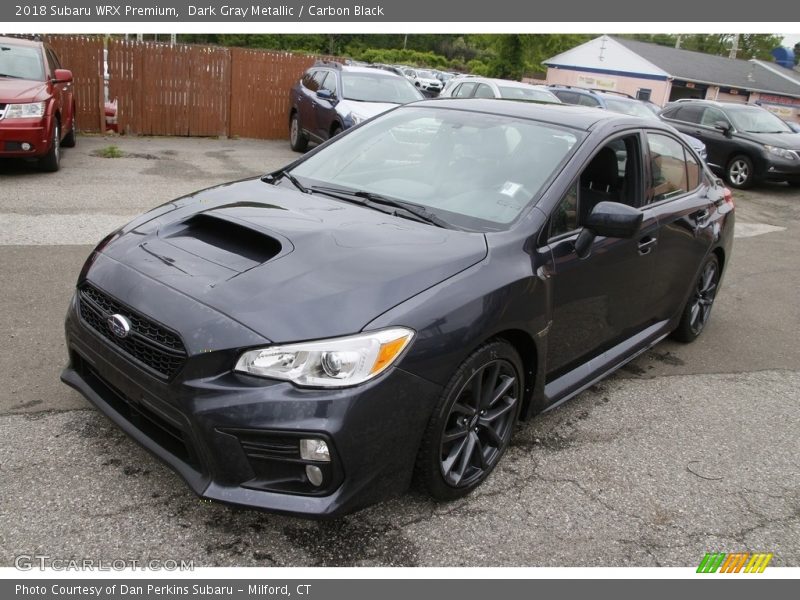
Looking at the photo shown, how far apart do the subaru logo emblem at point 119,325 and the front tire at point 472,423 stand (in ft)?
3.99

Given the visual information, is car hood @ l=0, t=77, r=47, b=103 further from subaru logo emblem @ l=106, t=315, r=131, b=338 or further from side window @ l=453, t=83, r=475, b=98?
side window @ l=453, t=83, r=475, b=98

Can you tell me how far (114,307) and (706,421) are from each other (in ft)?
10.9

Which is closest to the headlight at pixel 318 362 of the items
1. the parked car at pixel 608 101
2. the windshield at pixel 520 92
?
the windshield at pixel 520 92

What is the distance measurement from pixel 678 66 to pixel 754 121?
33621 mm

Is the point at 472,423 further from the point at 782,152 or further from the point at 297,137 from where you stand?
the point at 782,152

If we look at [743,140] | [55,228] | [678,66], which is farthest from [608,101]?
[678,66]

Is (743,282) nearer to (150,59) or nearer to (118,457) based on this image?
(118,457)

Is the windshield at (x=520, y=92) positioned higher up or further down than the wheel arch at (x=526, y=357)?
higher up

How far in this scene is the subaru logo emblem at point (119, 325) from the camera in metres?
2.64

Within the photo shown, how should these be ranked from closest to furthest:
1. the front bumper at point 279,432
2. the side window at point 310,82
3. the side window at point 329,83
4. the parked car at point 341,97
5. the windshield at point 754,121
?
the front bumper at point 279,432
the parked car at point 341,97
the side window at point 329,83
the side window at point 310,82
the windshield at point 754,121

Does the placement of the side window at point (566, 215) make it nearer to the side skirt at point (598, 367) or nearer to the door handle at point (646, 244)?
the door handle at point (646, 244)

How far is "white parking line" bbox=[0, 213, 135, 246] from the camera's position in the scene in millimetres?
6207

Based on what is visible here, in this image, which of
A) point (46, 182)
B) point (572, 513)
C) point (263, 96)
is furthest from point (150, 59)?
point (572, 513)

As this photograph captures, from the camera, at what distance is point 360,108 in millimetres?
11148
